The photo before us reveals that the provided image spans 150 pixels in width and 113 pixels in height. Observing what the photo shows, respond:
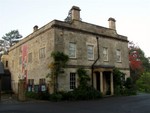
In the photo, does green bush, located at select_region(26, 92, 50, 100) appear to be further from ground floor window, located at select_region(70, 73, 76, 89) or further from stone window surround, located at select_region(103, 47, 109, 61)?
stone window surround, located at select_region(103, 47, 109, 61)

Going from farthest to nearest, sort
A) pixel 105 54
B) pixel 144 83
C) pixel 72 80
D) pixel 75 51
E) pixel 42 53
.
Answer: pixel 144 83, pixel 105 54, pixel 42 53, pixel 75 51, pixel 72 80

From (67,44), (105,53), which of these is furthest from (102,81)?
(67,44)

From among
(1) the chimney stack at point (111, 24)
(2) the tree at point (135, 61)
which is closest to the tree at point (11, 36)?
(2) the tree at point (135, 61)

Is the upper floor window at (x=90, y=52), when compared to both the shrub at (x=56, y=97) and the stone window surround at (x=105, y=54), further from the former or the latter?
the shrub at (x=56, y=97)

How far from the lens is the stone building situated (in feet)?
73.4

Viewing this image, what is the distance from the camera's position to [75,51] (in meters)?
23.5

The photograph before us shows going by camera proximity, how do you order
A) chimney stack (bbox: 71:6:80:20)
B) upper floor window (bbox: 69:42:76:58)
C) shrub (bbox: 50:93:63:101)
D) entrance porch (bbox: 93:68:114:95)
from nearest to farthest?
shrub (bbox: 50:93:63:101) < upper floor window (bbox: 69:42:76:58) < entrance porch (bbox: 93:68:114:95) < chimney stack (bbox: 71:6:80:20)

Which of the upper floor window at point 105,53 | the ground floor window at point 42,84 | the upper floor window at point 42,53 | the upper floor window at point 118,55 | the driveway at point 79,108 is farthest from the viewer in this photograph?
the upper floor window at point 118,55

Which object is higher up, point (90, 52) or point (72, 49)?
point (72, 49)

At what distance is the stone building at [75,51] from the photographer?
22375mm

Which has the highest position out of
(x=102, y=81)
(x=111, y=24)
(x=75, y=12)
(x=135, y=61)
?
(x=75, y=12)

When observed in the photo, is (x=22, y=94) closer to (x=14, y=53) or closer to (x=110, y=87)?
(x=110, y=87)

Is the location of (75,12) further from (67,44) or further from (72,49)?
(72,49)

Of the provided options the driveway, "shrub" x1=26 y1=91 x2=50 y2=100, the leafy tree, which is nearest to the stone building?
"shrub" x1=26 y1=91 x2=50 y2=100
